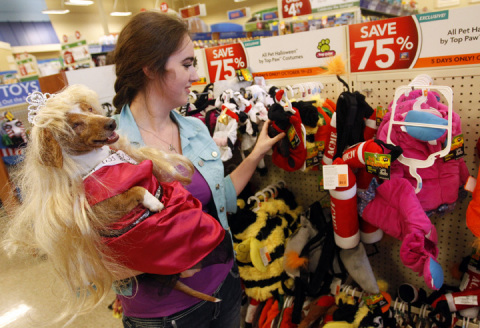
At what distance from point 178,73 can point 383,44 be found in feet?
3.40

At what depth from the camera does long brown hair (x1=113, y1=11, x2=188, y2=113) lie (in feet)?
3.47

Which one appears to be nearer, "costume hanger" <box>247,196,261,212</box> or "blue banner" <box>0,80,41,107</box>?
"costume hanger" <box>247,196,261,212</box>

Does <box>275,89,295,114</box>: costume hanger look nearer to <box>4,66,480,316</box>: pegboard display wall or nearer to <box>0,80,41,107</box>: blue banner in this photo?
<box>4,66,480,316</box>: pegboard display wall

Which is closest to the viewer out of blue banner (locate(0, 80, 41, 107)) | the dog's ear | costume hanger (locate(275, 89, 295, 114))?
the dog's ear

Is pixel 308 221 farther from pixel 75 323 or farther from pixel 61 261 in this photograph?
pixel 75 323

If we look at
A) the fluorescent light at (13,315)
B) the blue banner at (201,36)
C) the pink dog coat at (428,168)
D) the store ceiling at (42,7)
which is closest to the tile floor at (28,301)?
the fluorescent light at (13,315)

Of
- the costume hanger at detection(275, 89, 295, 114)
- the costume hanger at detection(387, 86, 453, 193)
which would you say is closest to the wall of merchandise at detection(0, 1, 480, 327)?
the costume hanger at detection(387, 86, 453, 193)

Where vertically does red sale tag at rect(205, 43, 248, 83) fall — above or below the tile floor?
above

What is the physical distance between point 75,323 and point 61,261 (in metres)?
2.14

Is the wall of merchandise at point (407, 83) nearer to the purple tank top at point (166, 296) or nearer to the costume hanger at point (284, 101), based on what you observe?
the costume hanger at point (284, 101)

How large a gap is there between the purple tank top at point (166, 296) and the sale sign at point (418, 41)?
111cm

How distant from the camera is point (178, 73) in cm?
112

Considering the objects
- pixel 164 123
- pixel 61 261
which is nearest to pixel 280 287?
pixel 164 123

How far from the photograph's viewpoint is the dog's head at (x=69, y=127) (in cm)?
65
